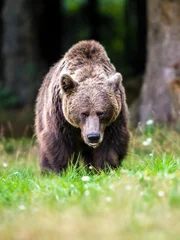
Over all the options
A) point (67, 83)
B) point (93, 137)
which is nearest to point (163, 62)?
point (67, 83)

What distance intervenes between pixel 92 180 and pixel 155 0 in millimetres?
6443

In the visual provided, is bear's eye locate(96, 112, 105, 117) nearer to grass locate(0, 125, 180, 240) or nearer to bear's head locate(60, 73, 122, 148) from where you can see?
bear's head locate(60, 73, 122, 148)

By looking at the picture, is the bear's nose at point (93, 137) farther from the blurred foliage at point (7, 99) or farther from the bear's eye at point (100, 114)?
the blurred foliage at point (7, 99)

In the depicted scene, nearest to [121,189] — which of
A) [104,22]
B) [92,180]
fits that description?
[92,180]

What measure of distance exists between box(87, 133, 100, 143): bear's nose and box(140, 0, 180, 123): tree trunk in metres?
4.62

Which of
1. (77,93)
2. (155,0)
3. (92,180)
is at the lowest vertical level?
(92,180)

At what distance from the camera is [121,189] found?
5.06 metres

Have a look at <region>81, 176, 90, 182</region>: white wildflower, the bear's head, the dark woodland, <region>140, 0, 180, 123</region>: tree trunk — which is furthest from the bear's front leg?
<region>140, 0, 180, 123</region>: tree trunk

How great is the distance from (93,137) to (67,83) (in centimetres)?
68

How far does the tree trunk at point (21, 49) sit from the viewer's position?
17297 millimetres

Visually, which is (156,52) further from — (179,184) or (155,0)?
(179,184)

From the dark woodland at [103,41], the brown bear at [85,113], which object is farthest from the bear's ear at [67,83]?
the dark woodland at [103,41]

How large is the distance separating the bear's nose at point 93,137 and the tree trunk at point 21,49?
10.7 metres

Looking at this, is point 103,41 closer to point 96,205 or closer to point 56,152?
point 56,152
